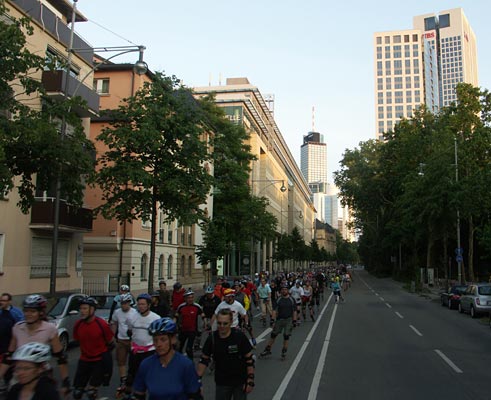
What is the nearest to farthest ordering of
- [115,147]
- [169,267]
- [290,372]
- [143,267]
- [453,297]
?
[290,372] → [115,147] → [453,297] → [143,267] → [169,267]

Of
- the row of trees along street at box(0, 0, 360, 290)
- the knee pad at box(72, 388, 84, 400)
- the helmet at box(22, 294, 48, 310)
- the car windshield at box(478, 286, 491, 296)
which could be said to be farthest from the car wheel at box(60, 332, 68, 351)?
the car windshield at box(478, 286, 491, 296)

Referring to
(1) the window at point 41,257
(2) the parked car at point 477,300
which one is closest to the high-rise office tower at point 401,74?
(2) the parked car at point 477,300

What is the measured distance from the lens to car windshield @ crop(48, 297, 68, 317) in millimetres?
12469

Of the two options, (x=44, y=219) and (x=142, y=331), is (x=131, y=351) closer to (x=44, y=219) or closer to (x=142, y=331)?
(x=142, y=331)

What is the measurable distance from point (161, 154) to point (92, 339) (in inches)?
476

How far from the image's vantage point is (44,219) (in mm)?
20906

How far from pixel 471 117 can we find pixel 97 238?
26282 millimetres

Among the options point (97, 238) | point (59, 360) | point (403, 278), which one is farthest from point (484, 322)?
A: point (403, 278)

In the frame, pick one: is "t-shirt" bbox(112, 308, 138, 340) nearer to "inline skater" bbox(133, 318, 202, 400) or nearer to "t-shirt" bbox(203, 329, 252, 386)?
"t-shirt" bbox(203, 329, 252, 386)

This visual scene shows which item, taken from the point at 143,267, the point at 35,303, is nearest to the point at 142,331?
the point at 35,303

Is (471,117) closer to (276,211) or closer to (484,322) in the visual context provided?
(484,322)

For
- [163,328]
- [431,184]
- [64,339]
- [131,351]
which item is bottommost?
[64,339]

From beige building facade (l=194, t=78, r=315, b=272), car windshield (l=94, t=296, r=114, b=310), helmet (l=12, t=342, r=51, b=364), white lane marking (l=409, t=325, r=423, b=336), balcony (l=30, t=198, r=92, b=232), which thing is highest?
beige building facade (l=194, t=78, r=315, b=272)

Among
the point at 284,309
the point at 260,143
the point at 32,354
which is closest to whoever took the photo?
the point at 32,354
